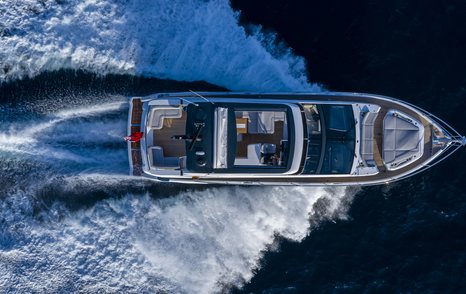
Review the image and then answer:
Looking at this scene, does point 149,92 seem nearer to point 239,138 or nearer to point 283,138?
point 239,138

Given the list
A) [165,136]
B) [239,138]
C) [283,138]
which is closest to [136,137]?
[165,136]

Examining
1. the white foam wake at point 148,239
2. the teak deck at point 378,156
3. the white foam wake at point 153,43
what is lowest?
the white foam wake at point 148,239

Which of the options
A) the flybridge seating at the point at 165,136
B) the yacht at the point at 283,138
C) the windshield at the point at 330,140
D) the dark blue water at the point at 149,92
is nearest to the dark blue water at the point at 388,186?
the dark blue water at the point at 149,92

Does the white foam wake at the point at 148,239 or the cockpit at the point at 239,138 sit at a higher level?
the cockpit at the point at 239,138

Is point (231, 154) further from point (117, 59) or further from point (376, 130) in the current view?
point (117, 59)

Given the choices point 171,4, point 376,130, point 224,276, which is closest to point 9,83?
point 171,4

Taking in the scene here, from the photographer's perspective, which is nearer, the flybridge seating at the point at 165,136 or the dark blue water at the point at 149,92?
the flybridge seating at the point at 165,136

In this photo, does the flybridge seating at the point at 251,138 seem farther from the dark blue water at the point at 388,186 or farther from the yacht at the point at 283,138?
the dark blue water at the point at 388,186
